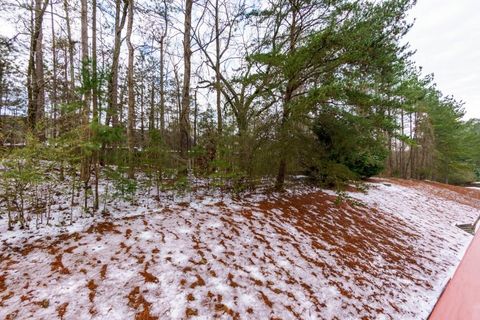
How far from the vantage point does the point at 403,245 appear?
496cm

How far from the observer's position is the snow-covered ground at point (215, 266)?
225 cm

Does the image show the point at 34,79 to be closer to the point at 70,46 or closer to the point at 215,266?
the point at 70,46

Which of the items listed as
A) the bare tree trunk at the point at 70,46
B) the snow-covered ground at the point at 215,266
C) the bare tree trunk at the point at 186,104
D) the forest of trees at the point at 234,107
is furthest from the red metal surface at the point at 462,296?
the bare tree trunk at the point at 70,46

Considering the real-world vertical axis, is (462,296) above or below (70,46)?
below

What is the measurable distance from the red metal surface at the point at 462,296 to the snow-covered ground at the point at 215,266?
144 mm

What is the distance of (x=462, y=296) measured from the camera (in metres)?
3.19

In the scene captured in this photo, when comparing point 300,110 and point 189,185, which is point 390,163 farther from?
point 189,185

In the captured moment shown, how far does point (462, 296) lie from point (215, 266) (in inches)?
142

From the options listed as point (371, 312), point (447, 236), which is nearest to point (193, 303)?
point (371, 312)

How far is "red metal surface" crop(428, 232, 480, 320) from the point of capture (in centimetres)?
267

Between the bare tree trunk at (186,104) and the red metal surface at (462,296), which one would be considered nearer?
the red metal surface at (462,296)

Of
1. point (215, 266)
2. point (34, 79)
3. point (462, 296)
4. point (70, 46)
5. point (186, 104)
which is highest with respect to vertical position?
point (70, 46)

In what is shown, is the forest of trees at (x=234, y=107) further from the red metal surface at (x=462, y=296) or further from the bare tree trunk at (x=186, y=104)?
the red metal surface at (x=462, y=296)

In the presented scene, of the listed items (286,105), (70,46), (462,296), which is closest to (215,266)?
(462,296)
